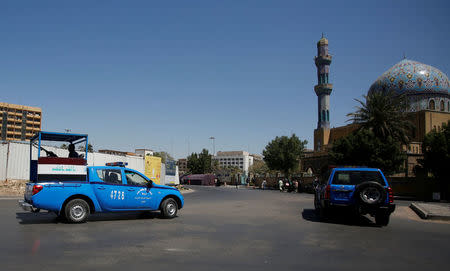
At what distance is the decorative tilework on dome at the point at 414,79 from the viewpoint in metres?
56.8

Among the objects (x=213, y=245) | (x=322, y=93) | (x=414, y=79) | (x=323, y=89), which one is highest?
(x=323, y=89)

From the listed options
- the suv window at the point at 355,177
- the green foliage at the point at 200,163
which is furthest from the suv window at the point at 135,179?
the green foliage at the point at 200,163

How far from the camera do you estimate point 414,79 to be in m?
57.3

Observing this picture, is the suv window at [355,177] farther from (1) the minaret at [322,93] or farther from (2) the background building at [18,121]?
(2) the background building at [18,121]

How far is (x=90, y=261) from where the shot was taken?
6004 mm

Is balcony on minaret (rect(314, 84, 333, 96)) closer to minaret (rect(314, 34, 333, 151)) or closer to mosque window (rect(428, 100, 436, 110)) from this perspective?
Answer: minaret (rect(314, 34, 333, 151))

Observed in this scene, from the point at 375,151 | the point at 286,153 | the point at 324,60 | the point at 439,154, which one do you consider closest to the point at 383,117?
the point at 375,151

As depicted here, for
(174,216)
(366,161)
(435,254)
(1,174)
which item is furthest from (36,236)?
(366,161)

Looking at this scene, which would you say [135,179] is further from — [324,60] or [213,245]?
[324,60]

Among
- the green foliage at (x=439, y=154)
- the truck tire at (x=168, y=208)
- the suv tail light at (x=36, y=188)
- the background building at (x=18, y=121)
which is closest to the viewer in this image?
the suv tail light at (x=36, y=188)

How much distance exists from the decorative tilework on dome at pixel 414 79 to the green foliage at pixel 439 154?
25.7 meters

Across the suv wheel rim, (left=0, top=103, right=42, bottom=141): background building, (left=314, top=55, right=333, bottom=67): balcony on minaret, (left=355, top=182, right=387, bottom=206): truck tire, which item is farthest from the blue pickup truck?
(left=0, top=103, right=42, bottom=141): background building

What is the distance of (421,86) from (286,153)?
23808mm

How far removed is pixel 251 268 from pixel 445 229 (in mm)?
8472
